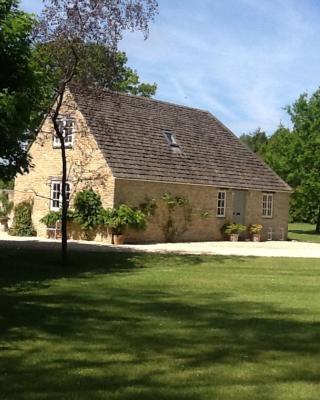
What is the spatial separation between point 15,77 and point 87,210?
1257cm

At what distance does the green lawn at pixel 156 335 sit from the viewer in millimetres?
6500

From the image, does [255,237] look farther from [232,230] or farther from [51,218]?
[51,218]

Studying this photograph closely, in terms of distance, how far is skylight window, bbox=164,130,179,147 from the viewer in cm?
3300

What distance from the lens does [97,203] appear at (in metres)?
28.2

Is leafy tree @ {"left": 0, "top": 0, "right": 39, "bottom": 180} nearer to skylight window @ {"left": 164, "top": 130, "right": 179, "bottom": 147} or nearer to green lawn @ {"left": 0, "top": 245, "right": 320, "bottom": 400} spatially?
green lawn @ {"left": 0, "top": 245, "right": 320, "bottom": 400}

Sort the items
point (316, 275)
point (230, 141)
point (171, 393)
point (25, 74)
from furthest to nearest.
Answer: point (230, 141)
point (316, 275)
point (25, 74)
point (171, 393)

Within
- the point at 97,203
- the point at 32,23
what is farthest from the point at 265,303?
the point at 97,203

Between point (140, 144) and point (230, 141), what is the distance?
8.75 meters

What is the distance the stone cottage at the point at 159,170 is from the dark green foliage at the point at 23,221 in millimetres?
335

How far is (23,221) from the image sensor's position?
31.0 meters

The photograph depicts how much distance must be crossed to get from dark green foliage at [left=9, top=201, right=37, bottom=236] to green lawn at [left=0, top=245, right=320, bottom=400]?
14061 millimetres

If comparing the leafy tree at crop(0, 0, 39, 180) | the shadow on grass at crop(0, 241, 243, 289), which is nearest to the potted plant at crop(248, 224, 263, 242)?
the shadow on grass at crop(0, 241, 243, 289)

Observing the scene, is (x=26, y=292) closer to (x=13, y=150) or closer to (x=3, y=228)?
(x=13, y=150)

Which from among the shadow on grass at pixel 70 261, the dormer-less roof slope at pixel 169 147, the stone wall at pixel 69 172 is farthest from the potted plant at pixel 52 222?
the dormer-less roof slope at pixel 169 147
